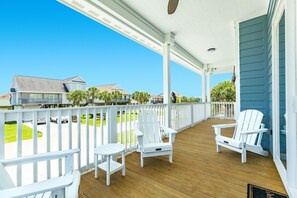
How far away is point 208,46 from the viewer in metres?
5.56

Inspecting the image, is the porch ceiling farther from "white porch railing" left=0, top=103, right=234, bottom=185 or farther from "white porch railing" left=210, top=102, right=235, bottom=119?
"white porch railing" left=210, top=102, right=235, bottom=119

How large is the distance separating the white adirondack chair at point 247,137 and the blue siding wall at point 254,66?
452 mm

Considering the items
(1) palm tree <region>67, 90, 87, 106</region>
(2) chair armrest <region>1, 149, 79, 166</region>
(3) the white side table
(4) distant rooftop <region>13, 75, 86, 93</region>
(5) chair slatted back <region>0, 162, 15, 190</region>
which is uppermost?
(4) distant rooftop <region>13, 75, 86, 93</region>

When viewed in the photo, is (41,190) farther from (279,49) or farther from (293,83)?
(279,49)

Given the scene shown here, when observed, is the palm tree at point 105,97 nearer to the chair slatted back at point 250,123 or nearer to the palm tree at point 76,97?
the palm tree at point 76,97

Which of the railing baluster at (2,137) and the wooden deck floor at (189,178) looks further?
the wooden deck floor at (189,178)

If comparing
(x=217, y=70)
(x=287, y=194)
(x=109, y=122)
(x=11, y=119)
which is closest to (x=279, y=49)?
(x=287, y=194)

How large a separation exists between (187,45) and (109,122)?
4.23 m

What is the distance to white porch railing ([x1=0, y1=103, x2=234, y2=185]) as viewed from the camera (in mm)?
1700

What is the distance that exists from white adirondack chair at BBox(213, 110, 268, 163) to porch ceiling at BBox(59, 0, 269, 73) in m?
2.31

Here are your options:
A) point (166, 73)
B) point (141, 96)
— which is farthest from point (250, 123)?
point (141, 96)

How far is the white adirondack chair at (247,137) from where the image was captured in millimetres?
2646

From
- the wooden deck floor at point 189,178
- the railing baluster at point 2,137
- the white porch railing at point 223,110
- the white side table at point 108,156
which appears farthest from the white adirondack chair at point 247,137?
the white porch railing at point 223,110

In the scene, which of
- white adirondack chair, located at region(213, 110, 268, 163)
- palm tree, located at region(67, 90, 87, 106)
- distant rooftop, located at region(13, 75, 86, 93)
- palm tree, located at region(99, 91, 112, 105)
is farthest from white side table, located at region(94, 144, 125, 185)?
white adirondack chair, located at region(213, 110, 268, 163)
